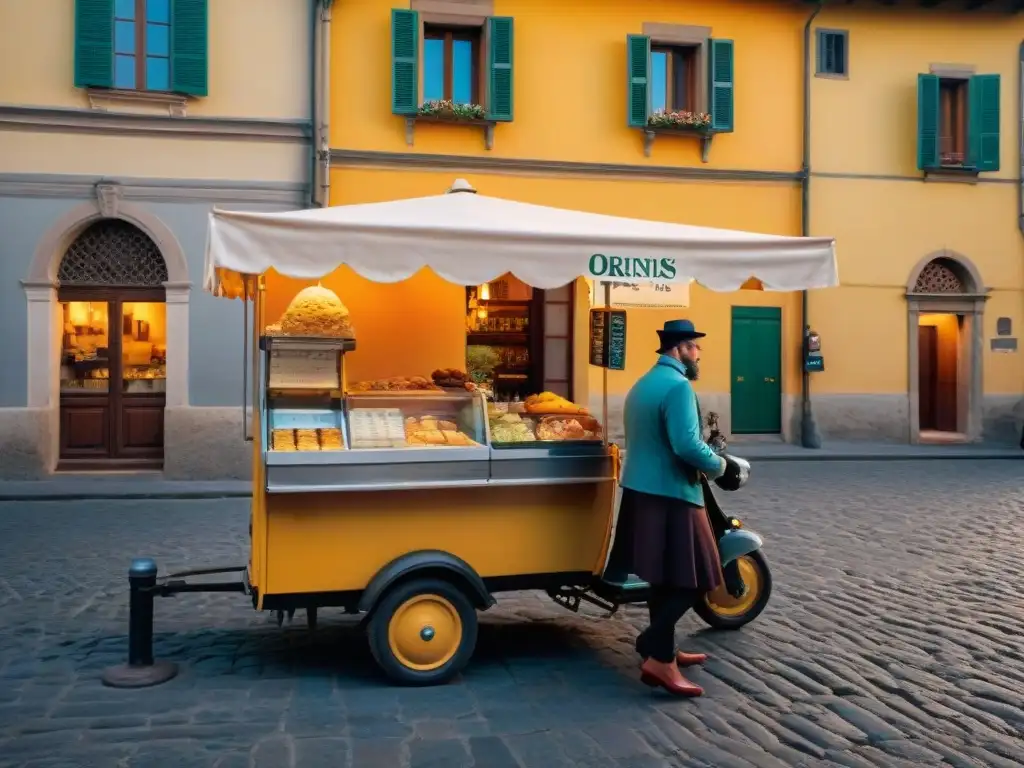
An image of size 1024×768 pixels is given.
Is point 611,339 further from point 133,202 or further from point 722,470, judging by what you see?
point 133,202

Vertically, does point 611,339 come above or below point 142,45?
below

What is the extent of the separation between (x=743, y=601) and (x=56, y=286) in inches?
434

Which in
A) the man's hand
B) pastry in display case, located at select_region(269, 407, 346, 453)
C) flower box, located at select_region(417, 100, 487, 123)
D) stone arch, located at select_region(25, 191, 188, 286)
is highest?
flower box, located at select_region(417, 100, 487, 123)

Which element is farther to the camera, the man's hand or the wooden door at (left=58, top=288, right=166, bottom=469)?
the wooden door at (left=58, top=288, right=166, bottom=469)

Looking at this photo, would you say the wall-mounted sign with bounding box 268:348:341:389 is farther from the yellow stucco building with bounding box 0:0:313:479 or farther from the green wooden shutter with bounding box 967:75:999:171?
the green wooden shutter with bounding box 967:75:999:171

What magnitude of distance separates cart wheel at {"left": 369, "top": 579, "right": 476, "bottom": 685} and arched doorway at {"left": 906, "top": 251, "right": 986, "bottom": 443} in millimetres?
14319

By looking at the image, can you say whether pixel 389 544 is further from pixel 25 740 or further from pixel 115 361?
pixel 115 361

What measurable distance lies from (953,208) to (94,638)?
16.4 metres

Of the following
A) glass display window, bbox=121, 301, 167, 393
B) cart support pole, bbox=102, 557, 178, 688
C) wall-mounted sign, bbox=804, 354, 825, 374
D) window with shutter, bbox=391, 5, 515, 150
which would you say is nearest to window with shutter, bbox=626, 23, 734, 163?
window with shutter, bbox=391, 5, 515, 150

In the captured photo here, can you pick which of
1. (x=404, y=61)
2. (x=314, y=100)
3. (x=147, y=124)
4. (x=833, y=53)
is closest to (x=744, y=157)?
(x=833, y=53)

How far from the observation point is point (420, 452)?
5035 millimetres

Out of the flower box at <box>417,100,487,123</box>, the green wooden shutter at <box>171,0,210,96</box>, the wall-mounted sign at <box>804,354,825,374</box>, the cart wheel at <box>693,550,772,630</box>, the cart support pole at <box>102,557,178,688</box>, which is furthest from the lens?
the wall-mounted sign at <box>804,354,825,374</box>

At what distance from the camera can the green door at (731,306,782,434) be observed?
16875 mm

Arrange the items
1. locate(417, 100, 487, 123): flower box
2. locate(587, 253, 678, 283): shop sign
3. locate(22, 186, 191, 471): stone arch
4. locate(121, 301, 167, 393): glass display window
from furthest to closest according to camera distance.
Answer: locate(417, 100, 487, 123): flower box < locate(121, 301, 167, 393): glass display window < locate(22, 186, 191, 471): stone arch < locate(587, 253, 678, 283): shop sign
